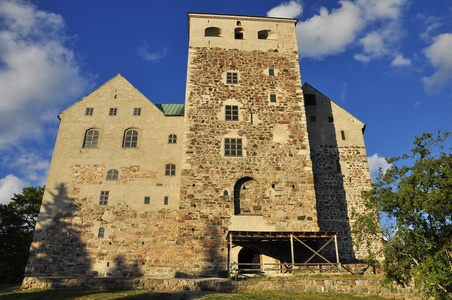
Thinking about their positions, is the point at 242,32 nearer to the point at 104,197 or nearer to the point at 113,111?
the point at 113,111

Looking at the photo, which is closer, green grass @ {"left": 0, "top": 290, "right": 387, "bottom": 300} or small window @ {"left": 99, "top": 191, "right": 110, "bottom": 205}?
green grass @ {"left": 0, "top": 290, "right": 387, "bottom": 300}

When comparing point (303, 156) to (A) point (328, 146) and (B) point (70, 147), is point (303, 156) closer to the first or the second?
(A) point (328, 146)

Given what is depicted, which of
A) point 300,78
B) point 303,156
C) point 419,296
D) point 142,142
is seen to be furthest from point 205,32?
point 419,296

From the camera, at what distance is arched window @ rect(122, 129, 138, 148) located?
72.6 ft

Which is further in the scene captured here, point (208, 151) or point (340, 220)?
point (340, 220)

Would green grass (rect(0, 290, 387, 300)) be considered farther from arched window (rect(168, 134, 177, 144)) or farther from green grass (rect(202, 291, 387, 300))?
arched window (rect(168, 134, 177, 144))

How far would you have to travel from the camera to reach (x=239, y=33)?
2461 cm

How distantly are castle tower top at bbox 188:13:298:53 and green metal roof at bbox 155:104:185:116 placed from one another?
4.72 m

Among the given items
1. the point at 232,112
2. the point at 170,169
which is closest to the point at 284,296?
the point at 170,169

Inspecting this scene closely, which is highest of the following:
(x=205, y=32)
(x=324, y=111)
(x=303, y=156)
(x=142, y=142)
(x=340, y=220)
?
(x=205, y=32)

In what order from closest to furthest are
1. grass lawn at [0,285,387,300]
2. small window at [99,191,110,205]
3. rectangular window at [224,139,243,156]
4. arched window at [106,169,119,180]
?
grass lawn at [0,285,387,300] < rectangular window at [224,139,243,156] < small window at [99,191,110,205] < arched window at [106,169,119,180]

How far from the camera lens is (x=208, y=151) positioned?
19.9 m

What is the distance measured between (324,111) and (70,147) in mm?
18337

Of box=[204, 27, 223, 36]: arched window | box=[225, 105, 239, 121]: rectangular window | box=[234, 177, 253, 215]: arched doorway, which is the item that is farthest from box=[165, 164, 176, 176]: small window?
box=[204, 27, 223, 36]: arched window
